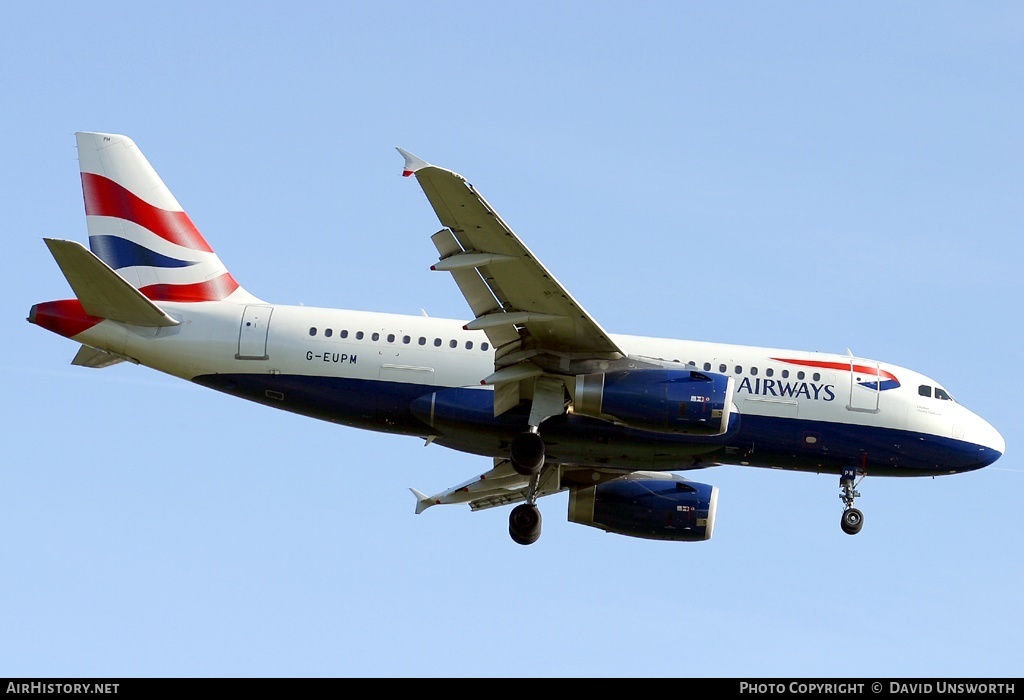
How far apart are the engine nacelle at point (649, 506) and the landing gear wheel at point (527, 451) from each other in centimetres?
562

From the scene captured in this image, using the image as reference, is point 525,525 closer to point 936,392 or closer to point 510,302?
point 510,302

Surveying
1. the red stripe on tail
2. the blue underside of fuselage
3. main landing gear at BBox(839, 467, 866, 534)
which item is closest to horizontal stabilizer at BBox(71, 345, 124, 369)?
the blue underside of fuselage

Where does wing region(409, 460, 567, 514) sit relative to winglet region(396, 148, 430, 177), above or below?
below

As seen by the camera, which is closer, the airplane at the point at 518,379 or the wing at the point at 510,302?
the wing at the point at 510,302

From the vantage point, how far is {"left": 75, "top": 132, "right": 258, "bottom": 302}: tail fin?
119 feet

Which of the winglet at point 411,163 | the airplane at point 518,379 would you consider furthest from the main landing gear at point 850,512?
the winglet at point 411,163

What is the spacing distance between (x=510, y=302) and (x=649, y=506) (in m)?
9.44

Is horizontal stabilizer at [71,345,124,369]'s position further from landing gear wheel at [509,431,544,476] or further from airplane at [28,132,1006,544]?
landing gear wheel at [509,431,544,476]

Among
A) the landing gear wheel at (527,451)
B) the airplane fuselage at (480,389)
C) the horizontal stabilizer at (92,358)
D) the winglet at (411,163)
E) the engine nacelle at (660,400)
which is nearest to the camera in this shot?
the winglet at (411,163)

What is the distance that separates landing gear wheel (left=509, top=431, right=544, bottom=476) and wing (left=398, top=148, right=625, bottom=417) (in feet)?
1.84

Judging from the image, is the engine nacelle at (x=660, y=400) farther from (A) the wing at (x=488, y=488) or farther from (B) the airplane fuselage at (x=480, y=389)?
(A) the wing at (x=488, y=488)

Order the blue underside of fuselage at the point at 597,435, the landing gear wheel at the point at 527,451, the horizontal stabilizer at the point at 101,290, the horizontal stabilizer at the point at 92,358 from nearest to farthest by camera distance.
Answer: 1. the horizontal stabilizer at the point at 101,290
2. the landing gear wheel at the point at 527,451
3. the blue underside of fuselage at the point at 597,435
4. the horizontal stabilizer at the point at 92,358

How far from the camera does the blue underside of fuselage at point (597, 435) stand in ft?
111
